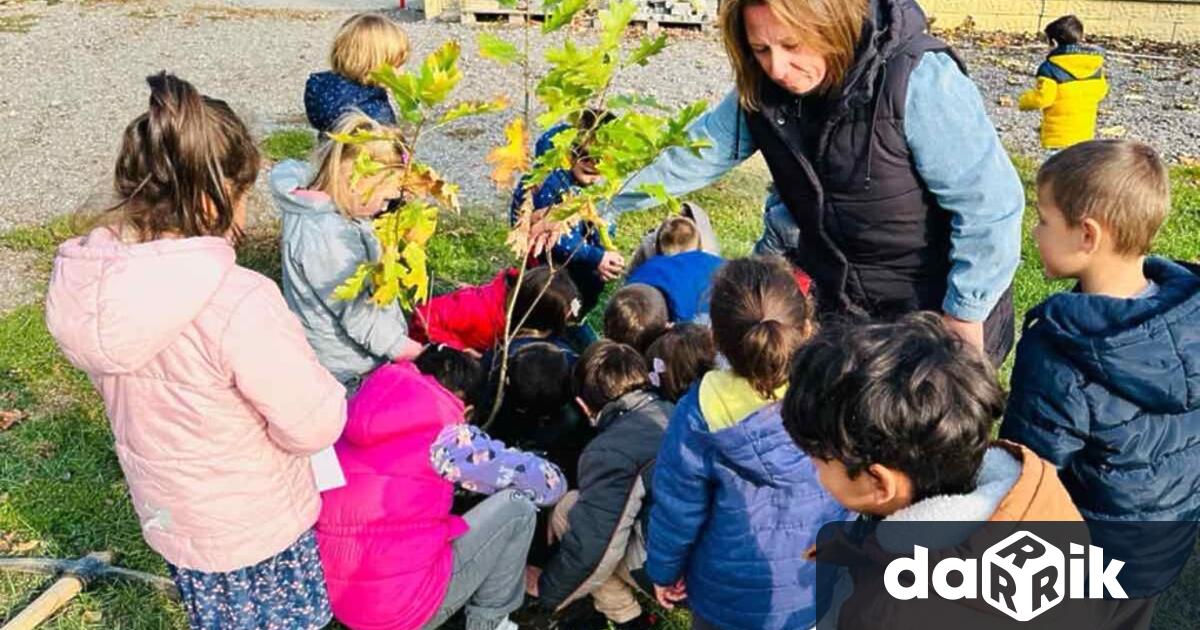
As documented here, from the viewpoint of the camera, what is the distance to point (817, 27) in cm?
218

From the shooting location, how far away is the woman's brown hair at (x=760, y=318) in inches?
84.5

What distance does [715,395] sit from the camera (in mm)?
2225

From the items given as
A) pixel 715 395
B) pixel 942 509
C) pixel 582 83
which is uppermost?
pixel 582 83

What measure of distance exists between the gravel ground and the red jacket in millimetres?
2666

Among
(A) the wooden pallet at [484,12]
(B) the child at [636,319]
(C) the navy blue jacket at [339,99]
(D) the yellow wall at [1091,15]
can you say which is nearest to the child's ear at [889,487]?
(B) the child at [636,319]

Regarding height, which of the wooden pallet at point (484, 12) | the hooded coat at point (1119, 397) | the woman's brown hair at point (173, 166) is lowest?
the wooden pallet at point (484, 12)

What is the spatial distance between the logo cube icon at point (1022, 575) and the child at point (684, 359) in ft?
4.22

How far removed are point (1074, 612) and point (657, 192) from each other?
4.41ft

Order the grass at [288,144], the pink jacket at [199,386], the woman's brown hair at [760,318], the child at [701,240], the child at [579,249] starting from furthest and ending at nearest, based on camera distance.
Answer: the grass at [288,144], the child at [701,240], the child at [579,249], the woman's brown hair at [760,318], the pink jacket at [199,386]

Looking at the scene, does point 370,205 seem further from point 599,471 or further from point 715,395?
point 715,395

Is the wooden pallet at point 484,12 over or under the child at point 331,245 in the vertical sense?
under

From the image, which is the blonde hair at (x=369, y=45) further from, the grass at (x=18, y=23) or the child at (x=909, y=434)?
the grass at (x=18, y=23)

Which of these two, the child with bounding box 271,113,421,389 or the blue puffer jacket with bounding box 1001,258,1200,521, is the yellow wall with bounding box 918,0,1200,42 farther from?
the blue puffer jacket with bounding box 1001,258,1200,521

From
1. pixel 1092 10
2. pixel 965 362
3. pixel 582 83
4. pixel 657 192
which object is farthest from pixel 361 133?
pixel 1092 10
